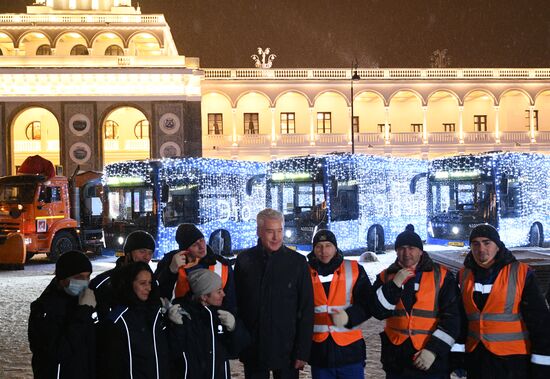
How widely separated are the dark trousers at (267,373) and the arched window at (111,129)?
1599 inches

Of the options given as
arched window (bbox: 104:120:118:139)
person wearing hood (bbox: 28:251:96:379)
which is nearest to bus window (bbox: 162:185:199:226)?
person wearing hood (bbox: 28:251:96:379)

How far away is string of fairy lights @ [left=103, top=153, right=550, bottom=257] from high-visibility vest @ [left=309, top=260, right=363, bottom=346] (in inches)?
525

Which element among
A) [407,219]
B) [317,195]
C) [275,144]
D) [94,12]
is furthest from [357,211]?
[94,12]

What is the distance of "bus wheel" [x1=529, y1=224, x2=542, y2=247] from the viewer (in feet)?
65.9

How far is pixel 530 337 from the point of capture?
4.62 m

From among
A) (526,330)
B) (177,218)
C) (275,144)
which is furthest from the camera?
(275,144)

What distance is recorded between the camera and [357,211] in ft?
64.7

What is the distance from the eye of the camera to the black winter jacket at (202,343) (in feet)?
14.8

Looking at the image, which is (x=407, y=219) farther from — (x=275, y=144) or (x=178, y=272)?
(x=275, y=144)

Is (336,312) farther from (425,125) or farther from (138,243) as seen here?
(425,125)

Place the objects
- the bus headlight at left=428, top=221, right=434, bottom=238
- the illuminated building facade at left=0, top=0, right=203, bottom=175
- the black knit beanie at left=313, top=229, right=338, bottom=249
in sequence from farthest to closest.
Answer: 1. the illuminated building facade at left=0, top=0, right=203, bottom=175
2. the bus headlight at left=428, top=221, right=434, bottom=238
3. the black knit beanie at left=313, top=229, right=338, bottom=249

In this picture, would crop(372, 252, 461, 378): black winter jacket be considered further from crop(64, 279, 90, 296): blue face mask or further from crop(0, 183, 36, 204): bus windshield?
crop(0, 183, 36, 204): bus windshield

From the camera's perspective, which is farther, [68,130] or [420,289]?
[68,130]

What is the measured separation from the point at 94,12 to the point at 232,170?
30.0 meters
